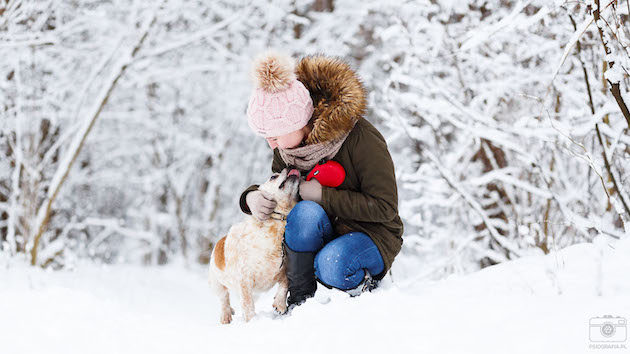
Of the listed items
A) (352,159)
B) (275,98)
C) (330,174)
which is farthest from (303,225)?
(275,98)

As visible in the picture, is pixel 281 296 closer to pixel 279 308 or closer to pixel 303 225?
pixel 279 308

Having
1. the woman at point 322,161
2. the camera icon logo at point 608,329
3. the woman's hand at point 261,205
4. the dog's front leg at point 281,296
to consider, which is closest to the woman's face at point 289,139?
the woman at point 322,161

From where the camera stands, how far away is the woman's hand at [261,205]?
1981 mm

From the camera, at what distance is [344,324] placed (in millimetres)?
1545

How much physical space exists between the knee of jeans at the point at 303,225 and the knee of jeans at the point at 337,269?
72 millimetres

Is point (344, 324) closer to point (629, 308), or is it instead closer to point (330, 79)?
point (629, 308)

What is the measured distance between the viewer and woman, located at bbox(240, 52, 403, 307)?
1.96m

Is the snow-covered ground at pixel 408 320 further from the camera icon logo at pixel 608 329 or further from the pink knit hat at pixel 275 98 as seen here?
the pink knit hat at pixel 275 98

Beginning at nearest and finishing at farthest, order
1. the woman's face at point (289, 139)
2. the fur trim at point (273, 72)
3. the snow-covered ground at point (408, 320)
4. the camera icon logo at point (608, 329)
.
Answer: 1. the camera icon logo at point (608, 329)
2. the snow-covered ground at point (408, 320)
3. the fur trim at point (273, 72)
4. the woman's face at point (289, 139)

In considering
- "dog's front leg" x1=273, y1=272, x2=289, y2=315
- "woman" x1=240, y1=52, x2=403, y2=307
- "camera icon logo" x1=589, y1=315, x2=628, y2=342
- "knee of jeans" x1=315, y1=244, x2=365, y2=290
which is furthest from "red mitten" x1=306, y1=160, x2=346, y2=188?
"camera icon logo" x1=589, y1=315, x2=628, y2=342

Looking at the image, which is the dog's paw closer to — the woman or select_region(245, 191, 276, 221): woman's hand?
the woman

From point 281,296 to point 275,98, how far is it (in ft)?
2.74

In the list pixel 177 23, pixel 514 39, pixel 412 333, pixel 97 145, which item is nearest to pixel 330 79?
pixel 412 333

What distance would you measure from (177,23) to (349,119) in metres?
6.90
